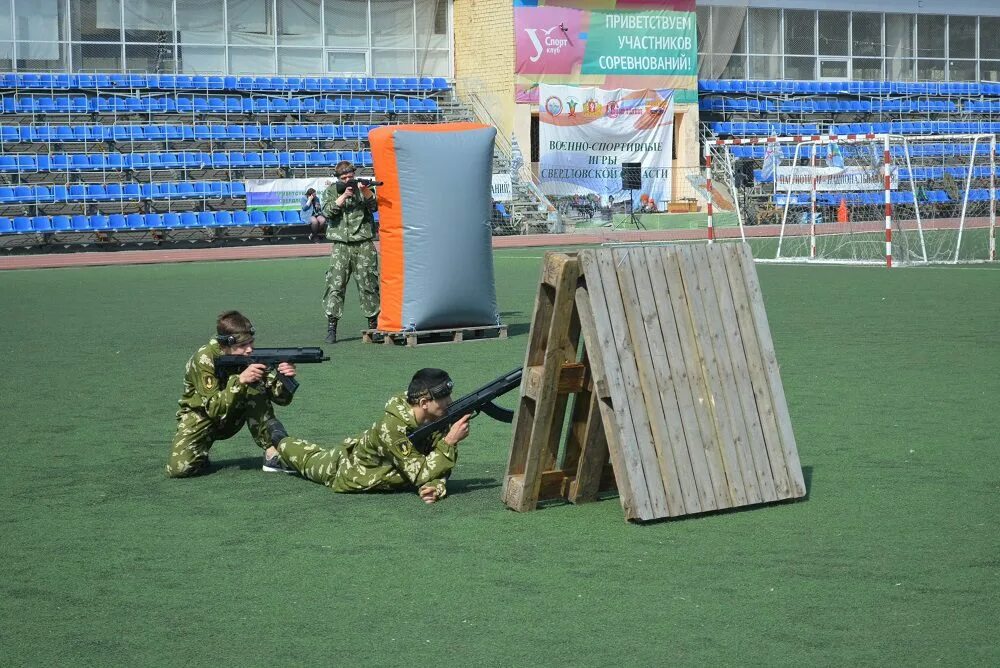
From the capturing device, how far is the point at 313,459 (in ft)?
22.9

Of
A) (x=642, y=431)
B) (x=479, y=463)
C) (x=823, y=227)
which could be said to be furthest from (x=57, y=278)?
(x=642, y=431)

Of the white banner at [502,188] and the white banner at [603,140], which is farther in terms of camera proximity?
the white banner at [603,140]

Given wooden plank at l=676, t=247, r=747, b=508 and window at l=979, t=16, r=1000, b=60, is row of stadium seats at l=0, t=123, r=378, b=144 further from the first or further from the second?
wooden plank at l=676, t=247, r=747, b=508

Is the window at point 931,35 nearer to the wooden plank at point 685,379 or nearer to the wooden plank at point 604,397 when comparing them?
the wooden plank at point 685,379

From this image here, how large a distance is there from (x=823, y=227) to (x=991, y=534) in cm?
2434

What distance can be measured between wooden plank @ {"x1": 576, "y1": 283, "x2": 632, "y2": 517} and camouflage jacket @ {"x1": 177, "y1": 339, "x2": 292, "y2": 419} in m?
2.02

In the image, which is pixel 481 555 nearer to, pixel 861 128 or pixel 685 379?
pixel 685 379

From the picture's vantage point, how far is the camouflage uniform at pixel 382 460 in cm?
639

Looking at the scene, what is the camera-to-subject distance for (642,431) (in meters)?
5.84

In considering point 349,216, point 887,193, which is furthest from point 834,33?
point 349,216

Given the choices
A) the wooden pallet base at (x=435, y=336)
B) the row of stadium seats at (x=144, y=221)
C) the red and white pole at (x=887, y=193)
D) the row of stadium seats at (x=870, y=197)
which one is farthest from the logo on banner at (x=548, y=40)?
the wooden pallet base at (x=435, y=336)

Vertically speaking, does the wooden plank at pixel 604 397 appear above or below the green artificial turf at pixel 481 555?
above

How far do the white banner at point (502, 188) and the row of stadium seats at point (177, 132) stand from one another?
3.94m

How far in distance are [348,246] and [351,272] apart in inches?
10.5
